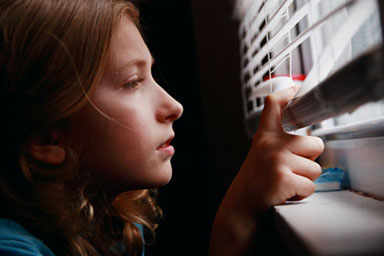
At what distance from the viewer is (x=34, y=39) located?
64cm

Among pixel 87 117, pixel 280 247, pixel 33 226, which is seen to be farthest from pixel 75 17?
pixel 280 247

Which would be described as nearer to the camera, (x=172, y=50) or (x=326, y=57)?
(x=326, y=57)

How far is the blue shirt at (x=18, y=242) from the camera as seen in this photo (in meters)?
0.54

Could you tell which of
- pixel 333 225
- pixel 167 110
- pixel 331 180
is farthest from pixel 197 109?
pixel 333 225

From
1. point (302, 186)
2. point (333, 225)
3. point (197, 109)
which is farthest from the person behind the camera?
point (197, 109)

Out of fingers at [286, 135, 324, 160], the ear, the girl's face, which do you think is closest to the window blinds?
fingers at [286, 135, 324, 160]

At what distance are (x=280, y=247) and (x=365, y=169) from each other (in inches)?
8.0

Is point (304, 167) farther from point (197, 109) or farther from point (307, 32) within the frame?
point (197, 109)

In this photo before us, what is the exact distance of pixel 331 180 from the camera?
66 centimetres

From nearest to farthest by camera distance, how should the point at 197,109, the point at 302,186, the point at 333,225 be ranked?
the point at 333,225, the point at 302,186, the point at 197,109

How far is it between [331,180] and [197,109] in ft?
2.31

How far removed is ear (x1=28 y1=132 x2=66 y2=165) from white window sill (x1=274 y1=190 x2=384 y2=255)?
0.41 meters

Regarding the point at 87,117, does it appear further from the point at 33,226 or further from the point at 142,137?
the point at 33,226

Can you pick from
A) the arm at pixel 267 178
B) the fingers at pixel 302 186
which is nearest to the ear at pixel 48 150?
the arm at pixel 267 178
